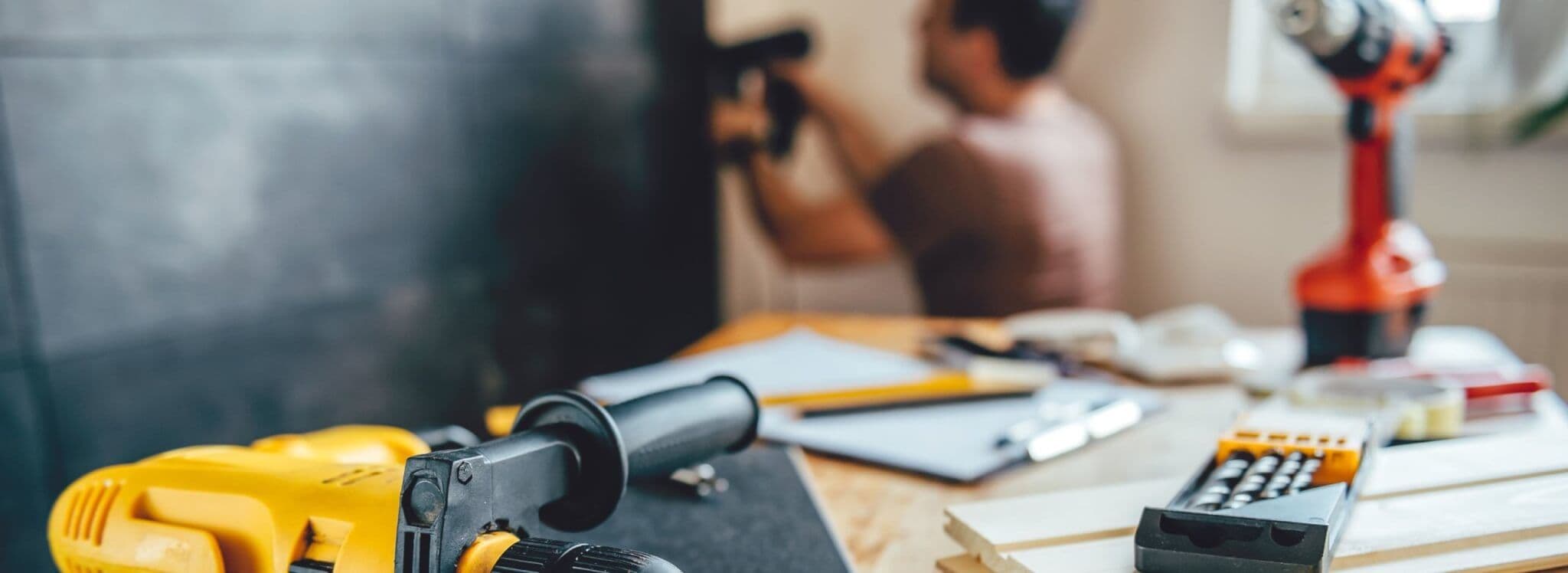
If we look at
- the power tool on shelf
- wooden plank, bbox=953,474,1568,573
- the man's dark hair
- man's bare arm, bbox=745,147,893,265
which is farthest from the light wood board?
man's bare arm, bbox=745,147,893,265

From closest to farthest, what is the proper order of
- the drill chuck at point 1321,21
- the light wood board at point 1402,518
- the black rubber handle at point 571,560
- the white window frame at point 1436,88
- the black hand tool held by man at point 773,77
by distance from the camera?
the black rubber handle at point 571,560, the light wood board at point 1402,518, the drill chuck at point 1321,21, the white window frame at point 1436,88, the black hand tool held by man at point 773,77

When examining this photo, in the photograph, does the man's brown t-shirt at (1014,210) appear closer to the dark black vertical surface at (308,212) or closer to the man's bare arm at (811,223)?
the man's bare arm at (811,223)

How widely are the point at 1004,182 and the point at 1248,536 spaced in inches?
39.7

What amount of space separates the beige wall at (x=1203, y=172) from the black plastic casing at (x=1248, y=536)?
3.79ft

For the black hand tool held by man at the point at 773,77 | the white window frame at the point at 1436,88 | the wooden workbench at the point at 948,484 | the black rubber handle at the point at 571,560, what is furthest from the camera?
the black hand tool held by man at the point at 773,77

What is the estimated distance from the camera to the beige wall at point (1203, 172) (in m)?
1.41

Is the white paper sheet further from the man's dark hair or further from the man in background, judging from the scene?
the man's dark hair

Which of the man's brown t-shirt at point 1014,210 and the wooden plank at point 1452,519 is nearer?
the wooden plank at point 1452,519

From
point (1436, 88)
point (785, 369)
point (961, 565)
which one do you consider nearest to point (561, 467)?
point (961, 565)

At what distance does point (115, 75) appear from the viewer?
930 mm

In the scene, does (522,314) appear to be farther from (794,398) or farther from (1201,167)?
(1201,167)

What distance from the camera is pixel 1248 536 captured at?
447mm

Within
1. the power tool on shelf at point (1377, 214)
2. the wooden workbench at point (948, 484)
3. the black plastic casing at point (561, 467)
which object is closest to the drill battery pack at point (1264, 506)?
the wooden workbench at point (948, 484)

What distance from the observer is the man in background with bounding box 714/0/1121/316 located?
4.67 feet
